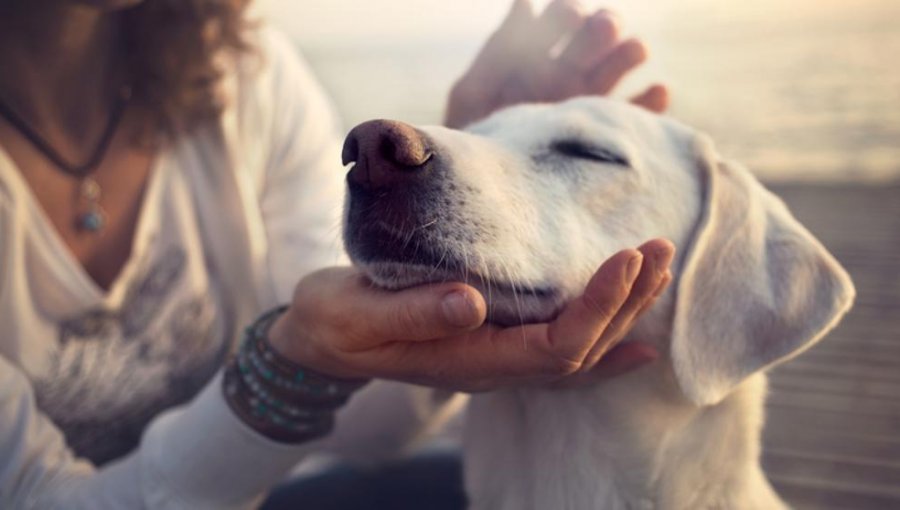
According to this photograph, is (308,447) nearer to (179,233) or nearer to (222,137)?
(179,233)

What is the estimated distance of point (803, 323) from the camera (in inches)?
58.3

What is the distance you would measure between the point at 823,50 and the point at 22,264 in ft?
33.4

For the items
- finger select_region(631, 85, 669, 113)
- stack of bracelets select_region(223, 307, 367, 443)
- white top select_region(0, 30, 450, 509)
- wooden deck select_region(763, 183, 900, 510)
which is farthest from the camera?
wooden deck select_region(763, 183, 900, 510)

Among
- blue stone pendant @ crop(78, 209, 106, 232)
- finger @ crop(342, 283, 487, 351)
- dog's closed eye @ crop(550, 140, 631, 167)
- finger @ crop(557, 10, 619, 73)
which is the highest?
finger @ crop(557, 10, 619, 73)

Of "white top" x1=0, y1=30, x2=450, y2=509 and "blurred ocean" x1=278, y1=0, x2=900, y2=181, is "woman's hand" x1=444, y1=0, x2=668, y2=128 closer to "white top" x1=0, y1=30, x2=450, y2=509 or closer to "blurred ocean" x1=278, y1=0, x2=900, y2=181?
"white top" x1=0, y1=30, x2=450, y2=509

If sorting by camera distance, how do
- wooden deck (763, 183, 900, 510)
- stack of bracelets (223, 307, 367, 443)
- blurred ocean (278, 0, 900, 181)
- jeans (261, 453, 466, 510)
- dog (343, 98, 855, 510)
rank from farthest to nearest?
blurred ocean (278, 0, 900, 181) → wooden deck (763, 183, 900, 510) → jeans (261, 453, 466, 510) → stack of bracelets (223, 307, 367, 443) → dog (343, 98, 855, 510)

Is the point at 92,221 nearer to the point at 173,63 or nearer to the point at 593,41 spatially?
the point at 173,63

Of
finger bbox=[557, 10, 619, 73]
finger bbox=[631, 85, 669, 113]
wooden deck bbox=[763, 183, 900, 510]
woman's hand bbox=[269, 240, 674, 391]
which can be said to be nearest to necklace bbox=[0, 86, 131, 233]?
woman's hand bbox=[269, 240, 674, 391]

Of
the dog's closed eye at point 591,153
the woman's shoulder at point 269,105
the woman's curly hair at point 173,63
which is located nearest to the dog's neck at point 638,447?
the dog's closed eye at point 591,153

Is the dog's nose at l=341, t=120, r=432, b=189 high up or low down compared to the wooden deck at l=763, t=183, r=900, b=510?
up

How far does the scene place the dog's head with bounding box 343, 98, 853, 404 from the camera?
1236 millimetres

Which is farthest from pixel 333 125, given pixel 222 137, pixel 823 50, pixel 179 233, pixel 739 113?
pixel 823 50

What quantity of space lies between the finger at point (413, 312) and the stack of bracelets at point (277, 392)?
28 cm

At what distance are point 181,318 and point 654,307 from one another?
127cm
